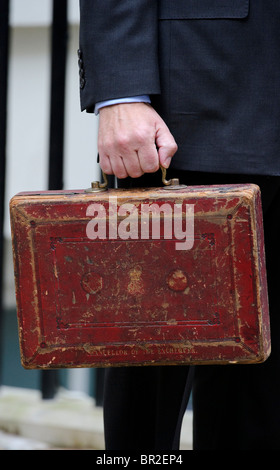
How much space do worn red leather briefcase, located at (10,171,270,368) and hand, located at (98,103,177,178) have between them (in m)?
0.05

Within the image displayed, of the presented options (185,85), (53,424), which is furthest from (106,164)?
(53,424)

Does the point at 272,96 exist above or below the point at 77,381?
above

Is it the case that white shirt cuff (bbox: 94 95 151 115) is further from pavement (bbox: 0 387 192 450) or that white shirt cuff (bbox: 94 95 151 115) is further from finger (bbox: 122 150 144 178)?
pavement (bbox: 0 387 192 450)

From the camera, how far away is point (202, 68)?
1330mm

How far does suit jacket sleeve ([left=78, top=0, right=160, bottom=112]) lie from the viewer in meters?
1.32

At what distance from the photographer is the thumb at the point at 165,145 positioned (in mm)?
1311

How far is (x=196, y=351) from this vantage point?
1.33 meters

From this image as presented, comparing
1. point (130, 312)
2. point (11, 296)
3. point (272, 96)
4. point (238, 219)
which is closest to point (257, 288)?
point (238, 219)

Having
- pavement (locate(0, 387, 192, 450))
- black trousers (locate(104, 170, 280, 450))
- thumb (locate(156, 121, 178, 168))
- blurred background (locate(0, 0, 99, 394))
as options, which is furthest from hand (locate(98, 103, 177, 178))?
blurred background (locate(0, 0, 99, 394))

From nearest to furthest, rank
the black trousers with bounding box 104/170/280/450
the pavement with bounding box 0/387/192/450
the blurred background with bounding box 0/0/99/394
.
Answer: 1. the black trousers with bounding box 104/170/280/450
2. the pavement with bounding box 0/387/192/450
3. the blurred background with bounding box 0/0/99/394

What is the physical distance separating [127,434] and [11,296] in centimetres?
369

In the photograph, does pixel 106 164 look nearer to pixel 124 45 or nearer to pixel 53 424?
pixel 124 45

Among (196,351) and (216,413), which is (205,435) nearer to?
(216,413)

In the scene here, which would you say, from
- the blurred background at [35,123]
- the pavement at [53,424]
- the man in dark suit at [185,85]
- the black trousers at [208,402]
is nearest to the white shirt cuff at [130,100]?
the man in dark suit at [185,85]
